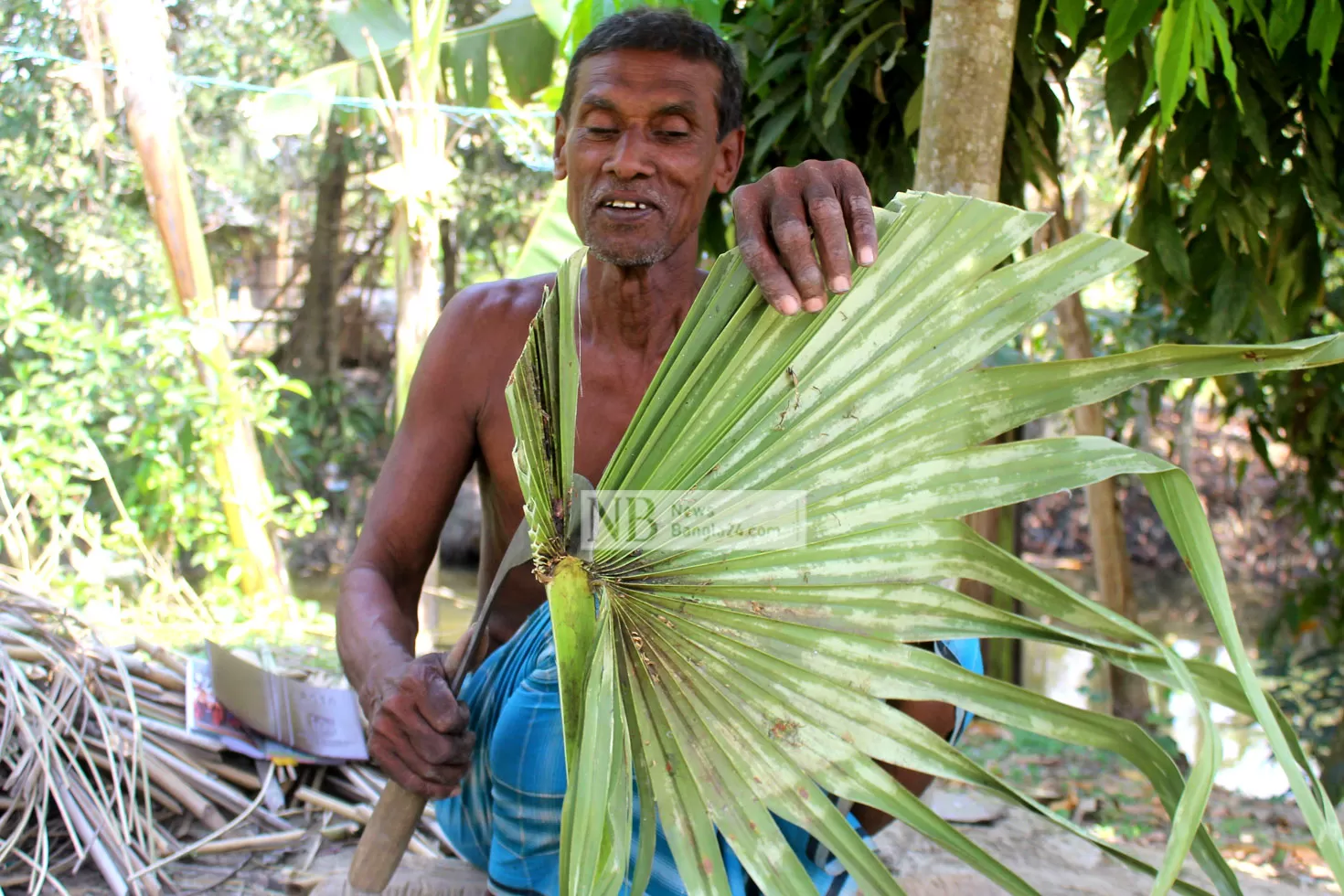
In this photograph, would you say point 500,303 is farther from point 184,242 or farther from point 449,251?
point 449,251

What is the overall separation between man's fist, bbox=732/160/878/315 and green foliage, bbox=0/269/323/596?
341cm

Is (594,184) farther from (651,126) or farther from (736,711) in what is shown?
(736,711)

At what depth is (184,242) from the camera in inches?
181

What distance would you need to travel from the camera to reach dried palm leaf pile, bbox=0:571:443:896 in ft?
6.40

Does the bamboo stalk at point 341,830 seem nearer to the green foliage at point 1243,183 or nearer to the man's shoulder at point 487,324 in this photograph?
the man's shoulder at point 487,324

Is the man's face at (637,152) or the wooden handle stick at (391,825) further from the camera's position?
the man's face at (637,152)

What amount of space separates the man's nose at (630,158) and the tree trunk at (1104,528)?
161 centimetres

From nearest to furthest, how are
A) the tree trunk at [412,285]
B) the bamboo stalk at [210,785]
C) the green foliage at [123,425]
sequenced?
1. the bamboo stalk at [210,785]
2. the green foliage at [123,425]
3. the tree trunk at [412,285]

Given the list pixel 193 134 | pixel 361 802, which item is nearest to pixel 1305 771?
pixel 361 802

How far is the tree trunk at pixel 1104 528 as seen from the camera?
3.31 m

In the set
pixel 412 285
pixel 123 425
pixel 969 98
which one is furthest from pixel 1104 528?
pixel 123 425

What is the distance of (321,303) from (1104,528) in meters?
6.45

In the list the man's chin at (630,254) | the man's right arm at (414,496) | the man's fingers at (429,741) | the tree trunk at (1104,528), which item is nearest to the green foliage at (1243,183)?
the tree trunk at (1104,528)

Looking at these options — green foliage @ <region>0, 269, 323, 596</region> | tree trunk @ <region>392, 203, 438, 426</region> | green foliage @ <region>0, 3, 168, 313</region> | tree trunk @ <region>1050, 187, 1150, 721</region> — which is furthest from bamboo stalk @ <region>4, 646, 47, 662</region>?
green foliage @ <region>0, 3, 168, 313</region>
